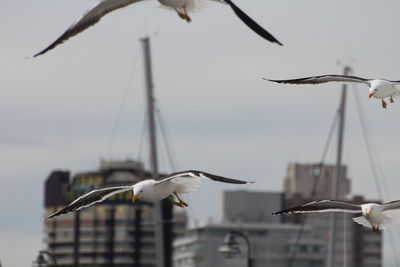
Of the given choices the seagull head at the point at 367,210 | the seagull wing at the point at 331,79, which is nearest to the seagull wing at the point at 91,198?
the seagull head at the point at 367,210

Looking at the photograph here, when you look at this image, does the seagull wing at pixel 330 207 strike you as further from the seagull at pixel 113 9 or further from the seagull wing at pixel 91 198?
the seagull at pixel 113 9

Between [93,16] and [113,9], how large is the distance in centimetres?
45

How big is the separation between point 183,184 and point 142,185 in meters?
0.75

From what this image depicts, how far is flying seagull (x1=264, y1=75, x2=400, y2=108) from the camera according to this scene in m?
30.9

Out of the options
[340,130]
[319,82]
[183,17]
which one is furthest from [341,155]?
[183,17]

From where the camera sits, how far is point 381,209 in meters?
30.6

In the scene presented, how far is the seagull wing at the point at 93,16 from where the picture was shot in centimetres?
2884

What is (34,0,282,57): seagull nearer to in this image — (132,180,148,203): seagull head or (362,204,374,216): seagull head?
(132,180,148,203): seagull head

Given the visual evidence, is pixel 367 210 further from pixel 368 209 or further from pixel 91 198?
pixel 91 198

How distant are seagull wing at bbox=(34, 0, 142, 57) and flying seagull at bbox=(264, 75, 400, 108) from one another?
335cm

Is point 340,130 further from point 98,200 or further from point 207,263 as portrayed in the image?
point 207,263

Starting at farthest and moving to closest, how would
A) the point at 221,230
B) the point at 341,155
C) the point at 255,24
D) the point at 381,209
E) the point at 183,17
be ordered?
the point at 221,230
the point at 341,155
the point at 381,209
the point at 183,17
the point at 255,24

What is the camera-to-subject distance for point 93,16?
29.8 m

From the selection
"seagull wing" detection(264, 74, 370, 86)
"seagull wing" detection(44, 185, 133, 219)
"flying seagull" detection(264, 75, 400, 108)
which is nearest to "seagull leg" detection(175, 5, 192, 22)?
"flying seagull" detection(264, 75, 400, 108)
